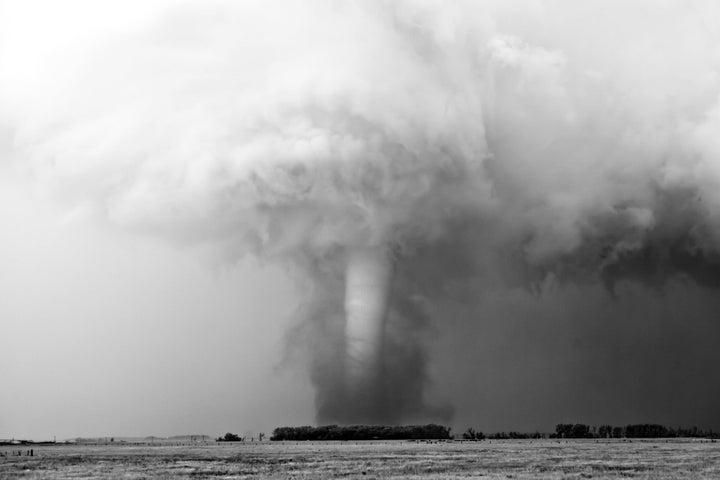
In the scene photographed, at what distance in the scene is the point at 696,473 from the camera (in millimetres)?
59719

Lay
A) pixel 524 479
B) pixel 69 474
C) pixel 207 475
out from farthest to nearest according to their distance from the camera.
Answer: pixel 69 474 → pixel 207 475 → pixel 524 479

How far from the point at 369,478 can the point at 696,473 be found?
27.5 metres

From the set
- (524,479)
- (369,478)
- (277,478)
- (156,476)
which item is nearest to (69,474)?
(156,476)

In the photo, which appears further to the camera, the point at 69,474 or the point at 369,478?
the point at 69,474

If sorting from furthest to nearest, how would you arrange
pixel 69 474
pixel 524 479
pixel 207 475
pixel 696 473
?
pixel 69 474 < pixel 207 475 < pixel 696 473 < pixel 524 479

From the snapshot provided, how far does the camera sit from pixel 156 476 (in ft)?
208

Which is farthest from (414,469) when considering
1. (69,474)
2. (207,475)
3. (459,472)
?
(69,474)

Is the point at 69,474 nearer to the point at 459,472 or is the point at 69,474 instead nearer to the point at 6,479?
the point at 6,479

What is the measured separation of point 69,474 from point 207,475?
15069 mm

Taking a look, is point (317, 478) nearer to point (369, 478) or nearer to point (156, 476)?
point (369, 478)

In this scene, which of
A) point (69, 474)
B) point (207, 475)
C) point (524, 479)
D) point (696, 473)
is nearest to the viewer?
point (524, 479)

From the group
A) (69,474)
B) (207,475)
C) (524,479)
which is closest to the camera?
(524,479)

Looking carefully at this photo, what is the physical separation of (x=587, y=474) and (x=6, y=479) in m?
50.1

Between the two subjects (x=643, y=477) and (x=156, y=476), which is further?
(x=156, y=476)
